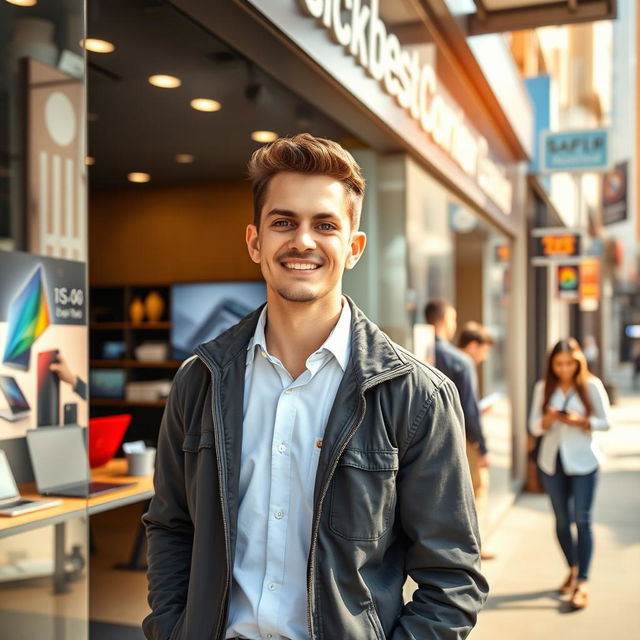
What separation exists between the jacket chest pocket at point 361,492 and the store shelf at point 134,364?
7.51 metres

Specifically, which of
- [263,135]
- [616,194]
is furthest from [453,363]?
[616,194]

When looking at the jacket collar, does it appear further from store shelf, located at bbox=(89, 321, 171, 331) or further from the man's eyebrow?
store shelf, located at bbox=(89, 321, 171, 331)

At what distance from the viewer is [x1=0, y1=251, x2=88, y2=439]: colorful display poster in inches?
93.0

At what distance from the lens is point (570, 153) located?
10.6 meters

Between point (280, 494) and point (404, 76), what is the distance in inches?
150

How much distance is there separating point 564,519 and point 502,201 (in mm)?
4010

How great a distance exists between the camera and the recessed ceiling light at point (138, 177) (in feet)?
28.2

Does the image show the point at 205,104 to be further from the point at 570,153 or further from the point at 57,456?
A: the point at 570,153

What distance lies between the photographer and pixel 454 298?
7969mm

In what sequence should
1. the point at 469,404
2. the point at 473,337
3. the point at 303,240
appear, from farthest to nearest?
the point at 473,337
the point at 469,404
the point at 303,240

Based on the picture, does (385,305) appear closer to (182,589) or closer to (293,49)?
(293,49)

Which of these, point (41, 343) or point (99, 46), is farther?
point (99, 46)

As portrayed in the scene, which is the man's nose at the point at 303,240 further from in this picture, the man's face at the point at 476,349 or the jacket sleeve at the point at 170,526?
the man's face at the point at 476,349

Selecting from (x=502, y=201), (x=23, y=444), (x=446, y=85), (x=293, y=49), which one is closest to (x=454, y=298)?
(x=502, y=201)
